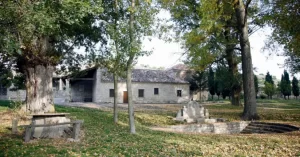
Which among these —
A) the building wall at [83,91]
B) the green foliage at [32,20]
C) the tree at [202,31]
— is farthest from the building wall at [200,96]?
the green foliage at [32,20]

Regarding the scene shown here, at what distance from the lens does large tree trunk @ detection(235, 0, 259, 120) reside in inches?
Answer: 685

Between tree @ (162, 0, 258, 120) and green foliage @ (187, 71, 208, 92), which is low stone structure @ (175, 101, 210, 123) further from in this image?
green foliage @ (187, 71, 208, 92)

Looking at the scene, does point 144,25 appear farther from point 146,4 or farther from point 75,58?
point 75,58

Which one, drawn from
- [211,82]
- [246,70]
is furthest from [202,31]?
[211,82]

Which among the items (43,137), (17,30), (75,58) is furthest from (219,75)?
(17,30)

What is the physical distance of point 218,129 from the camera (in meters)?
16.0

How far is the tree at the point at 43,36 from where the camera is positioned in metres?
6.83

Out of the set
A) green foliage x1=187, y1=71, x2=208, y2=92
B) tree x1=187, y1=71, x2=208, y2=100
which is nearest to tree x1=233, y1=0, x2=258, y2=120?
tree x1=187, y1=71, x2=208, y2=100

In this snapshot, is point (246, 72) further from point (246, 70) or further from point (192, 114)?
point (192, 114)

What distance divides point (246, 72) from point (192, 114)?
4.84 meters

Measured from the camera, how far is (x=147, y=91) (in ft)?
124

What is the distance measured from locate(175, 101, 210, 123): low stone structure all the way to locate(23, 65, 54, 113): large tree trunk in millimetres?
8681

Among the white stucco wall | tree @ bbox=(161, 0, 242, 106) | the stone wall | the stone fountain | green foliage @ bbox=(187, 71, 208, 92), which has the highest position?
tree @ bbox=(161, 0, 242, 106)

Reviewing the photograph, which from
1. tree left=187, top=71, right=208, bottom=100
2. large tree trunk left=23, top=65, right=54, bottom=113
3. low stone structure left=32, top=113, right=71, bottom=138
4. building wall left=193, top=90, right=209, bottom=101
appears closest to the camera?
low stone structure left=32, top=113, right=71, bottom=138
